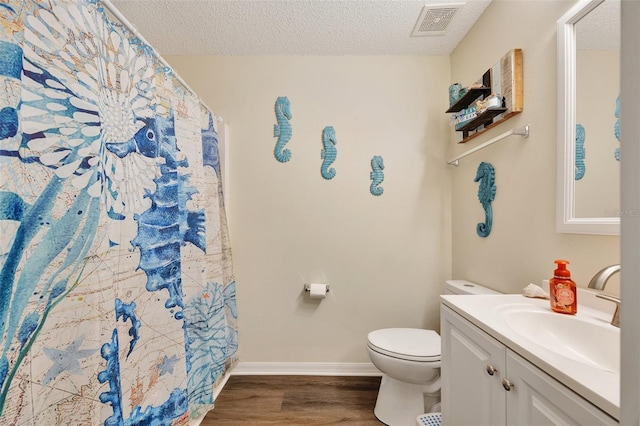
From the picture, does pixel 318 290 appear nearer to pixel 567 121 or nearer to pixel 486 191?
pixel 486 191

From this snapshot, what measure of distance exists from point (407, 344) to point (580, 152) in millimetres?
1177

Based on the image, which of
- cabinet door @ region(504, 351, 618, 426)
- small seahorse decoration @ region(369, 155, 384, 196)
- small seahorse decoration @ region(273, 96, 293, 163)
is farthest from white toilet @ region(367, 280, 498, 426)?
small seahorse decoration @ region(273, 96, 293, 163)

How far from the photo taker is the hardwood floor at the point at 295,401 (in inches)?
59.3

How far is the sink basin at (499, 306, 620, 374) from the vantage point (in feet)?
2.59

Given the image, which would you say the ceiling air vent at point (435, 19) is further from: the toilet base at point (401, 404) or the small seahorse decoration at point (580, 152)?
the toilet base at point (401, 404)

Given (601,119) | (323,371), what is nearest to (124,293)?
(323,371)

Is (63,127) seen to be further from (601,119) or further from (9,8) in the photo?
(601,119)

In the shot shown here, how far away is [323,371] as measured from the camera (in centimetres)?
Result: 192

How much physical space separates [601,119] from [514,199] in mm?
470

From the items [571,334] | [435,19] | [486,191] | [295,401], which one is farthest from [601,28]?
[295,401]

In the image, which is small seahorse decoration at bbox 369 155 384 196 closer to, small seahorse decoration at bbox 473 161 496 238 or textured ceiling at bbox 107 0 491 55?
small seahorse decoration at bbox 473 161 496 238

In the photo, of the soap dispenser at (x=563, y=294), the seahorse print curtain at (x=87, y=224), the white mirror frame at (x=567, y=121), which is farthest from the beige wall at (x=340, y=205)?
the soap dispenser at (x=563, y=294)

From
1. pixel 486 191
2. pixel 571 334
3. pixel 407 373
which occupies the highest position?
pixel 486 191

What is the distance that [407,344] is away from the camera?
4.96 ft
